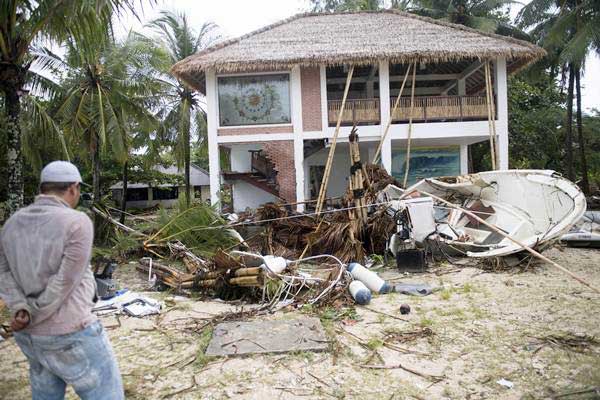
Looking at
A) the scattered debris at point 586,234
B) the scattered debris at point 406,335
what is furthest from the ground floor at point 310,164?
the scattered debris at point 406,335

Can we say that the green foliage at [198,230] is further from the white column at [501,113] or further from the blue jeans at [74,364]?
the white column at [501,113]

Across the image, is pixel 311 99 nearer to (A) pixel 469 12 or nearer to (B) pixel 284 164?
(B) pixel 284 164

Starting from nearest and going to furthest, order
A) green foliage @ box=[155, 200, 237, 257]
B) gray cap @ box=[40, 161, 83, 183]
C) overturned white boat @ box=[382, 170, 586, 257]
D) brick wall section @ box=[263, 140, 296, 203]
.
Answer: gray cap @ box=[40, 161, 83, 183]
overturned white boat @ box=[382, 170, 586, 257]
green foliage @ box=[155, 200, 237, 257]
brick wall section @ box=[263, 140, 296, 203]

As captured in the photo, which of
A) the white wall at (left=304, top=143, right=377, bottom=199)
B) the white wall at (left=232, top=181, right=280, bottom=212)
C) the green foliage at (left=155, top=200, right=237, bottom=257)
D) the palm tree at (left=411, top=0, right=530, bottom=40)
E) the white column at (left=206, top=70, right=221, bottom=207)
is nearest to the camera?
the green foliage at (left=155, top=200, right=237, bottom=257)

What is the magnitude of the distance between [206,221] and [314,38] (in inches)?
335

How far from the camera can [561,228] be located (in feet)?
25.2

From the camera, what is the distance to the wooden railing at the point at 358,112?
46.9 feet

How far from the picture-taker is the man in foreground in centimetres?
196

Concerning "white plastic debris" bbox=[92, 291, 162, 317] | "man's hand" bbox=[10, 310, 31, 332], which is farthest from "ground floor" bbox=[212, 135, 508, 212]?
"man's hand" bbox=[10, 310, 31, 332]

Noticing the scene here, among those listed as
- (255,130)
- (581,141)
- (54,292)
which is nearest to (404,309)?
(54,292)

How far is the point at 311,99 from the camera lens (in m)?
14.2

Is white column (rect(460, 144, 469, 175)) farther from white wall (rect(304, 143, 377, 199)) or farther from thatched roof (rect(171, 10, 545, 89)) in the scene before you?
white wall (rect(304, 143, 377, 199))

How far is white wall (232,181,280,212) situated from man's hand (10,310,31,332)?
15.1 meters

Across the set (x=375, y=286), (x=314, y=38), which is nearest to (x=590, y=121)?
(x=314, y=38)
